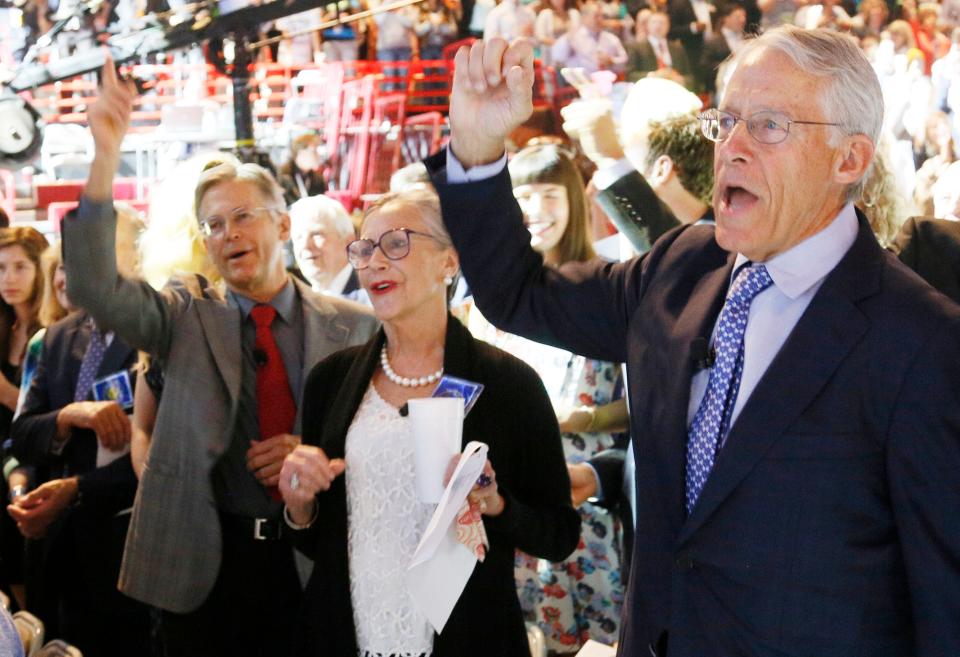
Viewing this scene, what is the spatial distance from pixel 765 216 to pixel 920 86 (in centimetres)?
247

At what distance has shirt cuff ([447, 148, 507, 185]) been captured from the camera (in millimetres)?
1617

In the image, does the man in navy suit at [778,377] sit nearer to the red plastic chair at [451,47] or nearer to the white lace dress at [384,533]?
the white lace dress at [384,533]

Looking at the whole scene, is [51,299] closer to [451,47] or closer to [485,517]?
[451,47]

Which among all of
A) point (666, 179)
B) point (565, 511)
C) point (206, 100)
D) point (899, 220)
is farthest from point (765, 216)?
point (206, 100)

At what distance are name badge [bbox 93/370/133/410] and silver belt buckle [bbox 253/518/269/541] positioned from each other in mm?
943

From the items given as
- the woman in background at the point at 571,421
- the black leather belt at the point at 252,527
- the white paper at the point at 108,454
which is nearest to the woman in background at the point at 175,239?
→ the white paper at the point at 108,454

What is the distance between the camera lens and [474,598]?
2.39 metres

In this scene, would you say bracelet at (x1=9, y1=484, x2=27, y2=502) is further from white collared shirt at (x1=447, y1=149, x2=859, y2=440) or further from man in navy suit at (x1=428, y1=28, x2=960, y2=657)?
white collared shirt at (x1=447, y1=149, x2=859, y2=440)

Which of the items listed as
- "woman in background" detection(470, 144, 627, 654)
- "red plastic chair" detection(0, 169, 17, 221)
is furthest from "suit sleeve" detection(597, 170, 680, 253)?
"red plastic chair" detection(0, 169, 17, 221)

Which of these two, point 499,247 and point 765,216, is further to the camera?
point 499,247

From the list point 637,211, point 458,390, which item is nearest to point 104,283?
point 458,390

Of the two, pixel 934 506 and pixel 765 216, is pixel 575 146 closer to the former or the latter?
pixel 765 216

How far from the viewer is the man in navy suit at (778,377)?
4.64 ft

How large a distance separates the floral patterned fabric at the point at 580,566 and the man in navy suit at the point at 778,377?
1.80 m
